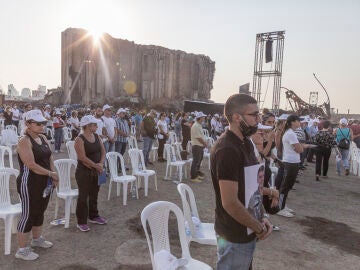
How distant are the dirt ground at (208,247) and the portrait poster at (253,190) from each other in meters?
2.12

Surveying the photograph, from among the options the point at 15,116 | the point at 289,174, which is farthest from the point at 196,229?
the point at 15,116

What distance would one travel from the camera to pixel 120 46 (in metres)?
63.1

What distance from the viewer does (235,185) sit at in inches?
74.9

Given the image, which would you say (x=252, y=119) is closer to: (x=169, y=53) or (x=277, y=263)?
(x=277, y=263)

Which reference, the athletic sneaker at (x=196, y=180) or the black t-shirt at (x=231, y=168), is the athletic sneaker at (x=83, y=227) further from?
the athletic sneaker at (x=196, y=180)

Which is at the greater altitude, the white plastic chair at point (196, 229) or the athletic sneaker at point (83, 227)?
the white plastic chair at point (196, 229)

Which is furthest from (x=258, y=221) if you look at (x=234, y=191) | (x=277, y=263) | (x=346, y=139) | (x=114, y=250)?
(x=346, y=139)

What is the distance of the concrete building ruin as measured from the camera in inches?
2117

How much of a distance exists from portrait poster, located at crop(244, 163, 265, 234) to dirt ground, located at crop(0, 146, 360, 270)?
6.95 feet

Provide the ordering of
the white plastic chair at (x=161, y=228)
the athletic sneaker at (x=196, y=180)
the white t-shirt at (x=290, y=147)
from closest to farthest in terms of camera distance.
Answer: the white plastic chair at (x=161, y=228) → the white t-shirt at (x=290, y=147) → the athletic sneaker at (x=196, y=180)

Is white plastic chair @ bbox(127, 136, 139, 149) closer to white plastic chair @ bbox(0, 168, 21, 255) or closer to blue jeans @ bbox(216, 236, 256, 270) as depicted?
white plastic chair @ bbox(0, 168, 21, 255)

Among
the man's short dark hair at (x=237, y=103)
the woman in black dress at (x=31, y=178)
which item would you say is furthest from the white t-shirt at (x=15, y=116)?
the man's short dark hair at (x=237, y=103)

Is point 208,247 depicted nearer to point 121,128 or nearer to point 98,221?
point 98,221

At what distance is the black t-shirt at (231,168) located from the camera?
75.1 inches
